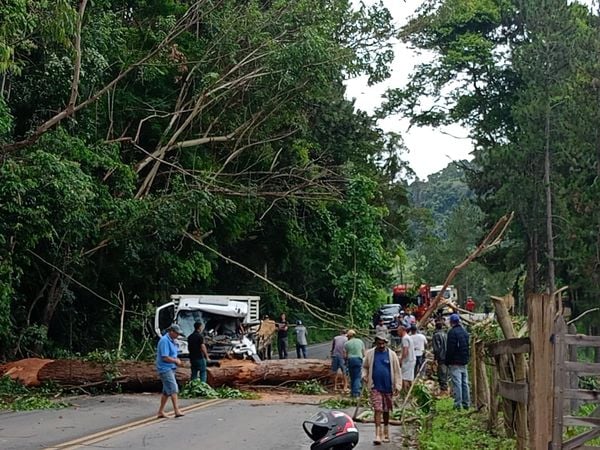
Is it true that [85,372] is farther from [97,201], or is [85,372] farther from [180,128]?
[180,128]

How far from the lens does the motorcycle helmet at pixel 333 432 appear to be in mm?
5414

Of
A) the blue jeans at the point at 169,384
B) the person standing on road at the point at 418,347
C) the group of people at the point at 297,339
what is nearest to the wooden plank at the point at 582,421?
the blue jeans at the point at 169,384

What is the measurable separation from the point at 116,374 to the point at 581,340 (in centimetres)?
1472

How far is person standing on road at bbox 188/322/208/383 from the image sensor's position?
20.3m

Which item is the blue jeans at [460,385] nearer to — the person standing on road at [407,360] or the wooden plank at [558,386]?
the person standing on road at [407,360]

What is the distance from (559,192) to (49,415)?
32.3 m

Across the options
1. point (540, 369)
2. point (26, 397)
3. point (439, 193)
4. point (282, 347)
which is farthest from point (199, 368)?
point (439, 193)

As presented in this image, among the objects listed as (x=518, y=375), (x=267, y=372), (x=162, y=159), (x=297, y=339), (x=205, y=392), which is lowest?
(x=205, y=392)

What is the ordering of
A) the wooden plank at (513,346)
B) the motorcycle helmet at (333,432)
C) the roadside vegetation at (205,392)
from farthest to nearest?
1. the roadside vegetation at (205,392)
2. the wooden plank at (513,346)
3. the motorcycle helmet at (333,432)

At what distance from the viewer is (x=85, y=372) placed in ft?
70.5

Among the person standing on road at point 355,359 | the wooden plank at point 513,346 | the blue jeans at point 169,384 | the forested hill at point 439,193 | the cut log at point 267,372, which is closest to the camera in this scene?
the wooden plank at point 513,346

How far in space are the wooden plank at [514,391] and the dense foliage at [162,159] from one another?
40.3 feet

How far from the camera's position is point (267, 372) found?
22.6 m

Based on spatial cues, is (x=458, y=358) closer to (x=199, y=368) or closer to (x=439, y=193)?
(x=199, y=368)
